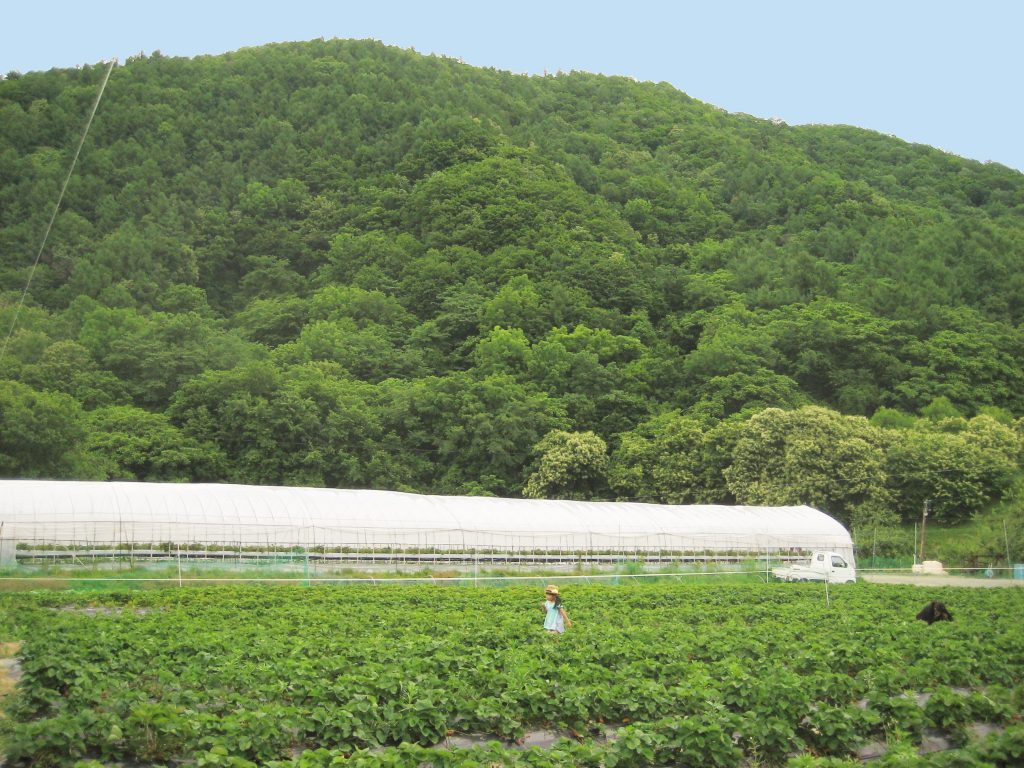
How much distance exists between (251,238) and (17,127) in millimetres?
21135

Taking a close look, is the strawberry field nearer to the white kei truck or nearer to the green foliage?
the white kei truck

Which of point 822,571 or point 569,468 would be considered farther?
point 569,468

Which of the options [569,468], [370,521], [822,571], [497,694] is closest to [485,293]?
[569,468]

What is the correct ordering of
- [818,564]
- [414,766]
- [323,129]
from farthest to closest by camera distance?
[323,129], [818,564], [414,766]

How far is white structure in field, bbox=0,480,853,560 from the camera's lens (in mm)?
30547

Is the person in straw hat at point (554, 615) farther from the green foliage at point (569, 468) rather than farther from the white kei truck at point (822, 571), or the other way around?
the green foliage at point (569, 468)

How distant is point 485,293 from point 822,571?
49.2 metres

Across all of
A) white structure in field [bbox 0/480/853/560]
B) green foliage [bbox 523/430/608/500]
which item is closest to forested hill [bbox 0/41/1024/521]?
green foliage [bbox 523/430/608/500]

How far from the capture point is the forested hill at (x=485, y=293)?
57.3 metres

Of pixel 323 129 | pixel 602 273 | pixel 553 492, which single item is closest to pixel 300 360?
pixel 553 492

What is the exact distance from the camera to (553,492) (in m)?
58.8

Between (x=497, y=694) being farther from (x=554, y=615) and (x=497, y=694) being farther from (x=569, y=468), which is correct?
(x=569, y=468)

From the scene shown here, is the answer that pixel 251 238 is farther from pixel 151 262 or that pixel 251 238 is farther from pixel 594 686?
pixel 594 686

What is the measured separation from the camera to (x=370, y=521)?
1409 inches
